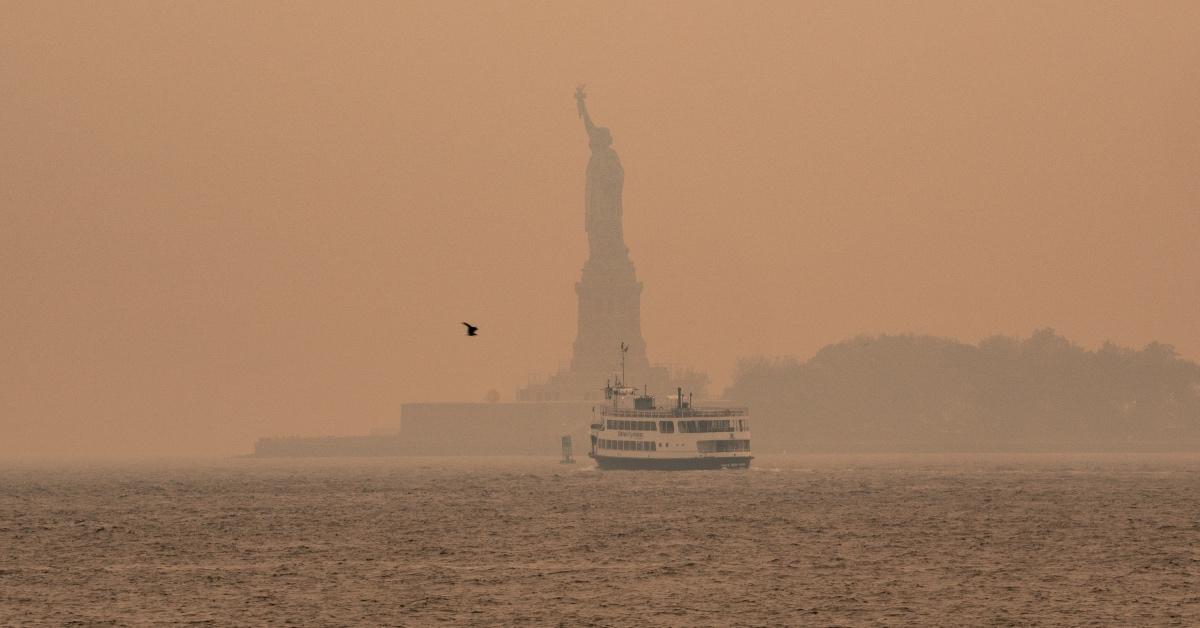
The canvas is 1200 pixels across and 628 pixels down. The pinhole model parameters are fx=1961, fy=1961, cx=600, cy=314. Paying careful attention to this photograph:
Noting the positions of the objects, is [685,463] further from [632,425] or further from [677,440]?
[632,425]

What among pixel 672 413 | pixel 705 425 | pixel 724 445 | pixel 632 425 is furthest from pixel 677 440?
pixel 632 425

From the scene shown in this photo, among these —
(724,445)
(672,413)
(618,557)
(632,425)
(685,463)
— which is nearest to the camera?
(618,557)

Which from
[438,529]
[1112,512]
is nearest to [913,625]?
[438,529]

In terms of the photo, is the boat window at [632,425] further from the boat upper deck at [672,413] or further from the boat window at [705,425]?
the boat window at [705,425]

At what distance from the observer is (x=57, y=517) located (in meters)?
119

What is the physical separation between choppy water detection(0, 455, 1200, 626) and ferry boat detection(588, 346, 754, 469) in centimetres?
2964

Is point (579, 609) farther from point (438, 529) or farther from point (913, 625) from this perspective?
point (438, 529)

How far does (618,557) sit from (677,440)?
90333mm

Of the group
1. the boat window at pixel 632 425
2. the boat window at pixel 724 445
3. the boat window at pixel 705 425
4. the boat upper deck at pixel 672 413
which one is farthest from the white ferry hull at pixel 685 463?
the boat upper deck at pixel 672 413

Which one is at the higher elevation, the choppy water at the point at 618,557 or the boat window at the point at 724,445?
the boat window at the point at 724,445

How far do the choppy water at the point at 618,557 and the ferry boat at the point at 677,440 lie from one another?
29637 mm

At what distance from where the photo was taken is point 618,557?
83.1m

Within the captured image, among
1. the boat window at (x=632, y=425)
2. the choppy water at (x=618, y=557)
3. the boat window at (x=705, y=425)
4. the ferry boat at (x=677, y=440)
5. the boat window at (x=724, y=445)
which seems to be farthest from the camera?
the boat window at (x=632, y=425)

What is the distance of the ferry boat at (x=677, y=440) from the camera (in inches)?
6816
